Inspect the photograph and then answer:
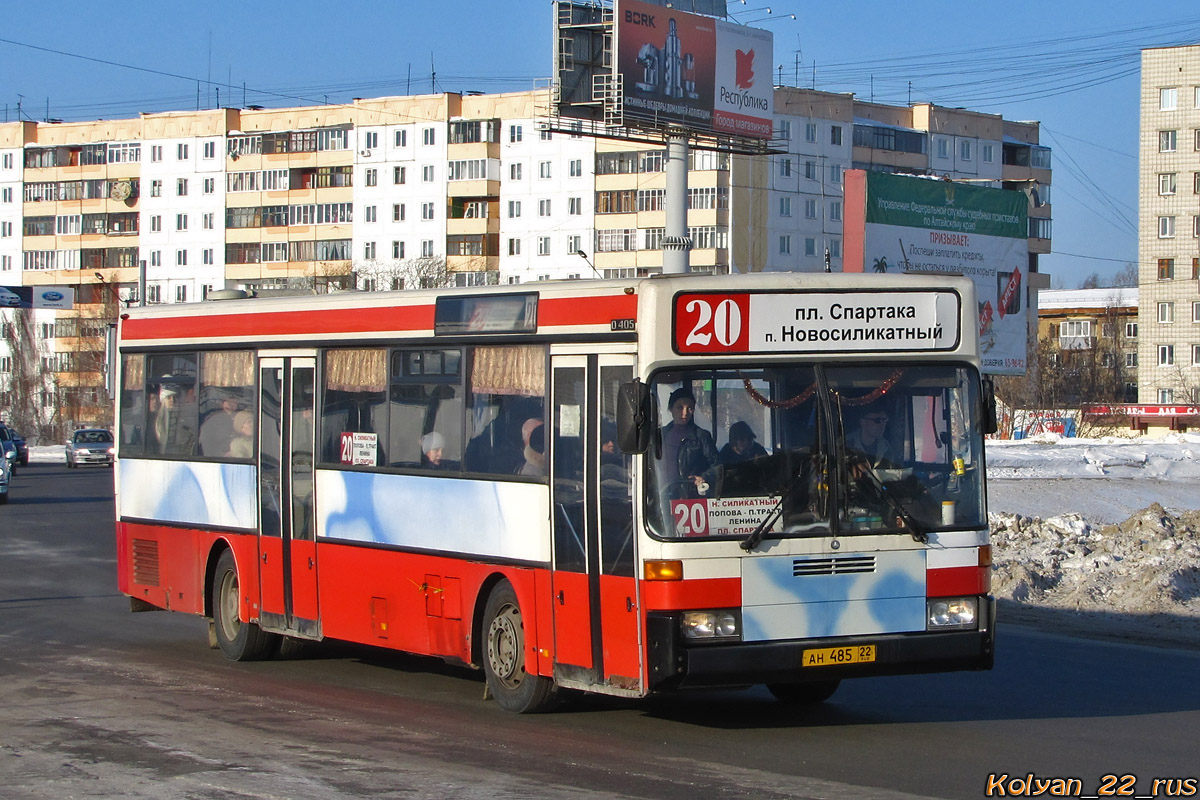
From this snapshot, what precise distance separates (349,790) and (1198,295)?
Answer: 9506cm

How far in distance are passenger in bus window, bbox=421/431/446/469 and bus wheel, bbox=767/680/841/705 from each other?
2744 millimetres

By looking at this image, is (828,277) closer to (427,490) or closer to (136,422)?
(427,490)

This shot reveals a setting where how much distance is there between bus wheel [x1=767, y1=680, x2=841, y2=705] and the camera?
11016 millimetres

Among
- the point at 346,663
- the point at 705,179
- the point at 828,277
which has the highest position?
the point at 705,179

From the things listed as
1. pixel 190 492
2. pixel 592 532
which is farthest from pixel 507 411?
pixel 190 492

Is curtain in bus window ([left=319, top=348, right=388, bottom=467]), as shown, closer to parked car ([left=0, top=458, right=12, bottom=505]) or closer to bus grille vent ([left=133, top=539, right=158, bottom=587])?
bus grille vent ([left=133, top=539, right=158, bottom=587])

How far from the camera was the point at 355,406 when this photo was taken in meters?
12.4

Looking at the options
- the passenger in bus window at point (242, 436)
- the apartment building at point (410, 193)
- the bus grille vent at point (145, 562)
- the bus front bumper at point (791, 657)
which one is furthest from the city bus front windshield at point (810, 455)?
the apartment building at point (410, 193)

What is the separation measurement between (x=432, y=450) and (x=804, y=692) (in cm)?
303

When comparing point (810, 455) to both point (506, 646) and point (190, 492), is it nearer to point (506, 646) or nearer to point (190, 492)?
point (506, 646)

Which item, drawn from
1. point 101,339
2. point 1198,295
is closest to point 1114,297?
point 1198,295

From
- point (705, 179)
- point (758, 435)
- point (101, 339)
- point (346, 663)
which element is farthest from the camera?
point (101, 339)

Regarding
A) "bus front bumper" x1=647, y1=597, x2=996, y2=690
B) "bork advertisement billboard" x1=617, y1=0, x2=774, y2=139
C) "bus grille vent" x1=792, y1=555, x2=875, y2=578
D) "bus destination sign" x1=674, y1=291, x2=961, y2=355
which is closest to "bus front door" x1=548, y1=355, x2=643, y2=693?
"bus front bumper" x1=647, y1=597, x2=996, y2=690

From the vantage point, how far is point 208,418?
14180 mm
